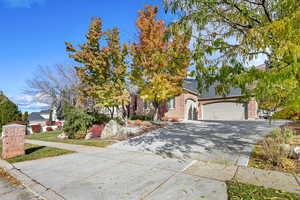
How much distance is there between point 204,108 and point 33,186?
739 inches

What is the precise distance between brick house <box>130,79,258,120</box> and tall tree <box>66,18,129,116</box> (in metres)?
8.57

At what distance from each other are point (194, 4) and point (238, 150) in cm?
506

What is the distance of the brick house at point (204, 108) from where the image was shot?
1722cm

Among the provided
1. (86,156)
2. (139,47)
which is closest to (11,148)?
(86,156)

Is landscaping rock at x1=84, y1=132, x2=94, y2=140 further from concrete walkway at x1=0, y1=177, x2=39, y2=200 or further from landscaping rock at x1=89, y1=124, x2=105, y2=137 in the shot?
concrete walkway at x1=0, y1=177, x2=39, y2=200

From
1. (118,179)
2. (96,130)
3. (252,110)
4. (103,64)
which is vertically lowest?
(118,179)

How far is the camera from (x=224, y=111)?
1842cm

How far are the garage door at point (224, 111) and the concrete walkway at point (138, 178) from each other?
1496cm

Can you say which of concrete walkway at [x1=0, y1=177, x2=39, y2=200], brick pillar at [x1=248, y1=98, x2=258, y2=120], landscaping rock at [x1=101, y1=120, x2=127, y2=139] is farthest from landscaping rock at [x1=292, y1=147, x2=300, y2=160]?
brick pillar at [x1=248, y1=98, x2=258, y2=120]

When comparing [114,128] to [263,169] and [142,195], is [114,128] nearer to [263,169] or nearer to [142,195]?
[142,195]

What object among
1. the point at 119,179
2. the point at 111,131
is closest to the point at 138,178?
the point at 119,179

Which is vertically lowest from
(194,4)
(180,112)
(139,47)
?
(180,112)

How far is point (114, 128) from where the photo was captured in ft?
31.5

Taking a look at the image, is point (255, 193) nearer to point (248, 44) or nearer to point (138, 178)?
point (138, 178)
